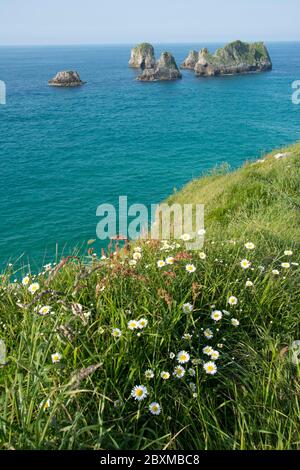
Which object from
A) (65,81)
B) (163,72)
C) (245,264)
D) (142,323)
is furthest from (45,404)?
(163,72)

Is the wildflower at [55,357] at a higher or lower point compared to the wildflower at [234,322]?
higher

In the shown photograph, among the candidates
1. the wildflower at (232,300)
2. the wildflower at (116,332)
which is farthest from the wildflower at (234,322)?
the wildflower at (116,332)

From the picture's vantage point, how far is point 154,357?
3508 mm

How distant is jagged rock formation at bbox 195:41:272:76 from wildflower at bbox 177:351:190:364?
125681 millimetres

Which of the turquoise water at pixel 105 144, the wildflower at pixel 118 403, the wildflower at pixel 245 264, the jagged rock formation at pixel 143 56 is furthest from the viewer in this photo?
the jagged rock formation at pixel 143 56

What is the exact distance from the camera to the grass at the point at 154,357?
2.86 m

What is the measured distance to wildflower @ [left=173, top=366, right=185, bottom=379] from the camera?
3.39 meters

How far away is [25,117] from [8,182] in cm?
2929

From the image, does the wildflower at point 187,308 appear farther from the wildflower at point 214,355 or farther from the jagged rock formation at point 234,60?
the jagged rock formation at point 234,60

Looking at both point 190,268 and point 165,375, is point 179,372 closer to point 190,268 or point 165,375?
point 165,375

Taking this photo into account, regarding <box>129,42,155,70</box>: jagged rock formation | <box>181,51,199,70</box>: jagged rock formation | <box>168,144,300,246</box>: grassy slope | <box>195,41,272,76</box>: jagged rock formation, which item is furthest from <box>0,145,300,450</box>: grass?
<box>181,51,199,70</box>: jagged rock formation

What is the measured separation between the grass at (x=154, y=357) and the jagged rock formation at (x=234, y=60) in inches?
4900
